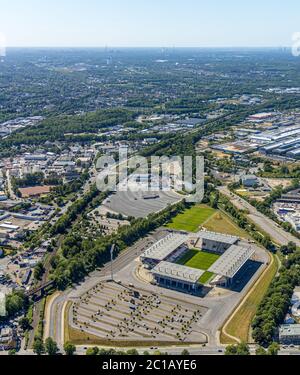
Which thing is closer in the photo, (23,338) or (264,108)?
(23,338)

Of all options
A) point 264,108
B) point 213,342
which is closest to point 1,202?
point 213,342

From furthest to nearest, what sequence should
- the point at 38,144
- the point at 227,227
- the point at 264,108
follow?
the point at 264,108, the point at 38,144, the point at 227,227

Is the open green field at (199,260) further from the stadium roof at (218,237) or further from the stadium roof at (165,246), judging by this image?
the stadium roof at (218,237)

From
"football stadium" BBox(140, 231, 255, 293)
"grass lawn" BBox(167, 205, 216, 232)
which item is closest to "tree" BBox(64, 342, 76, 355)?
"football stadium" BBox(140, 231, 255, 293)

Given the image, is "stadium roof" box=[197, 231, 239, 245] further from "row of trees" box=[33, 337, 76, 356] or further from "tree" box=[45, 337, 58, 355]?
"tree" box=[45, 337, 58, 355]

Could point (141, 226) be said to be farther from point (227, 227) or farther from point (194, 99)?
point (194, 99)

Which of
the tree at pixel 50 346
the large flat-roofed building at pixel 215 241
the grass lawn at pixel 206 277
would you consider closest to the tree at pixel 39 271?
the tree at pixel 50 346

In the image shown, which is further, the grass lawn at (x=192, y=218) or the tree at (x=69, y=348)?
the grass lawn at (x=192, y=218)
